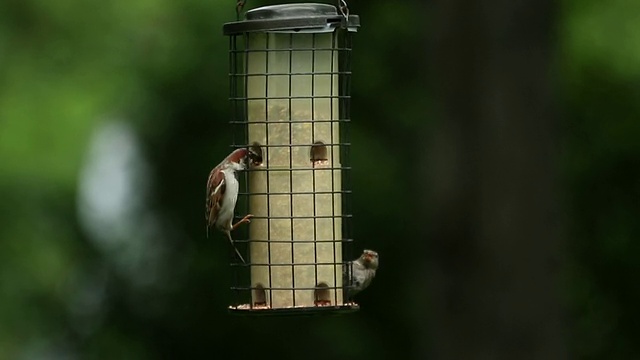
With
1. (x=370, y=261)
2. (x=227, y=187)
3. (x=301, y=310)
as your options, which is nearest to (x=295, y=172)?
(x=227, y=187)

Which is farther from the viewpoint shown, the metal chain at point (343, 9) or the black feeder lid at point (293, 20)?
the metal chain at point (343, 9)

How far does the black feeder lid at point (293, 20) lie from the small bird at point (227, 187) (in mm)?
616

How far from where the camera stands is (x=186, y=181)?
13.6 metres

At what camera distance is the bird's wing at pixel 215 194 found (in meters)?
7.65

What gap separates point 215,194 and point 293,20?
0.99 metres

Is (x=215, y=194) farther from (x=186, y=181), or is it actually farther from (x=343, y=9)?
(x=186, y=181)

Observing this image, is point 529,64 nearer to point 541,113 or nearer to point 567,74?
point 541,113

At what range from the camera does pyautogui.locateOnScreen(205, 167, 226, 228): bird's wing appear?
765cm

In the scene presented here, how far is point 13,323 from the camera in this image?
1440 cm

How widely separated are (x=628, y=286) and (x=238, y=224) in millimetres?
7054

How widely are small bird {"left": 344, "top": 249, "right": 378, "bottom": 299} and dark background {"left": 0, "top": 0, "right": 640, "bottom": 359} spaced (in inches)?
108

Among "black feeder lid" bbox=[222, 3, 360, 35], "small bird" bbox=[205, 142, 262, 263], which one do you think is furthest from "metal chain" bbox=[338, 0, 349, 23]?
"small bird" bbox=[205, 142, 262, 263]

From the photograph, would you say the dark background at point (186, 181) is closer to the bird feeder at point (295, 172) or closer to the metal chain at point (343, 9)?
the bird feeder at point (295, 172)

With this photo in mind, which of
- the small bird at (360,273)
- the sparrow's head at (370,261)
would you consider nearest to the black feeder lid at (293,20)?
the small bird at (360,273)
